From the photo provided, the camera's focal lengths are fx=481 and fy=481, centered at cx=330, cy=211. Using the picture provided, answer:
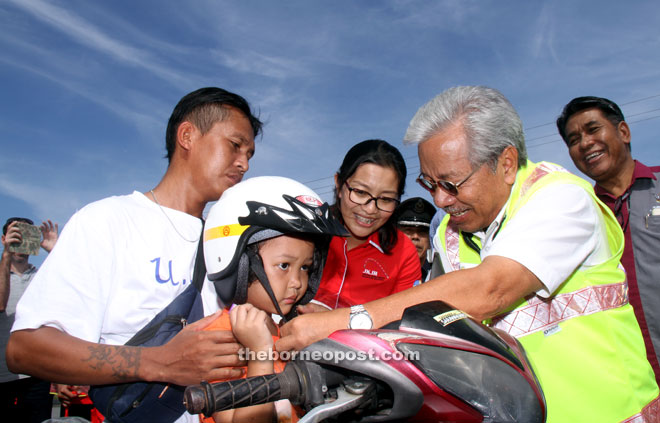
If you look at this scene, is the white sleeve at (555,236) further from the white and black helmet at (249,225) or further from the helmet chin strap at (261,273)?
the helmet chin strap at (261,273)

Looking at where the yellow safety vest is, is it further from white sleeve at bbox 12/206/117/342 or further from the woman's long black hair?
white sleeve at bbox 12/206/117/342

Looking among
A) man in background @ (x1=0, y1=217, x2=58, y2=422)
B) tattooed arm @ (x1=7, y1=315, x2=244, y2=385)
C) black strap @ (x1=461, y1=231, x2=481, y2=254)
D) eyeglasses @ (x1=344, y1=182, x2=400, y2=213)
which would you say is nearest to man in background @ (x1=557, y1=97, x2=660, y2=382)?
eyeglasses @ (x1=344, y1=182, x2=400, y2=213)

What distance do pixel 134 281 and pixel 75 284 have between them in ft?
0.98

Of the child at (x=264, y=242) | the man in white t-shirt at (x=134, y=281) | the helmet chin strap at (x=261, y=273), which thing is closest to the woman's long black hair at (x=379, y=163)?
the man in white t-shirt at (x=134, y=281)

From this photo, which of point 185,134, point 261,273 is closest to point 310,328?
point 261,273

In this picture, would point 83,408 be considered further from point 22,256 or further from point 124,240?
point 124,240

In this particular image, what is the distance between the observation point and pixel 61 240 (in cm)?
262

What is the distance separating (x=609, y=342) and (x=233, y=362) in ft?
6.19

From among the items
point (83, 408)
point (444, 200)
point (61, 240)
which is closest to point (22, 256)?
point (83, 408)

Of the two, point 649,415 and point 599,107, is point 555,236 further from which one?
point 599,107

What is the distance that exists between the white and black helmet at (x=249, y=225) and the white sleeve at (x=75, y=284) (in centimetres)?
56

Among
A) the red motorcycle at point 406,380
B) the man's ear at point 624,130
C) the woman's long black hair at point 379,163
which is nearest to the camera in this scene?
the red motorcycle at point 406,380

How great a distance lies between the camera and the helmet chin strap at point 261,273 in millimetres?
2604

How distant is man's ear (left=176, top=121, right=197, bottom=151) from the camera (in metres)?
3.41
